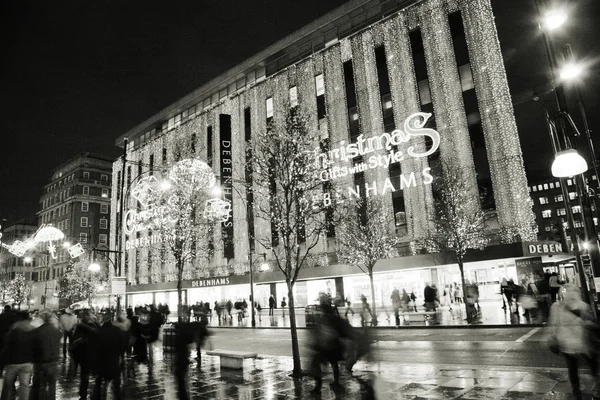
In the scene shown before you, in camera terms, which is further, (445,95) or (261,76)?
(261,76)

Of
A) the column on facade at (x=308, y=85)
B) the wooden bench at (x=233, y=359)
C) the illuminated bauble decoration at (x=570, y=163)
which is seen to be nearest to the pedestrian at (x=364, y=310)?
the wooden bench at (x=233, y=359)

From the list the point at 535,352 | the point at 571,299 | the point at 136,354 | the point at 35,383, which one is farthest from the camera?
the point at 136,354

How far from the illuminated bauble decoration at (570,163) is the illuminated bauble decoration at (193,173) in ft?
47.7

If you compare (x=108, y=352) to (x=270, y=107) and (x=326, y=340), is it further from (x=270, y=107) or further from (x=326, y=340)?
(x=270, y=107)

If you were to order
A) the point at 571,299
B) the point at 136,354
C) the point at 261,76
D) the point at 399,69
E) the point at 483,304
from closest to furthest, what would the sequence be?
the point at 571,299, the point at 136,354, the point at 483,304, the point at 399,69, the point at 261,76

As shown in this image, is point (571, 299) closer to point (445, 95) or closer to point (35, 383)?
point (35, 383)

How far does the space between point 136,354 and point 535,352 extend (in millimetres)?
12358

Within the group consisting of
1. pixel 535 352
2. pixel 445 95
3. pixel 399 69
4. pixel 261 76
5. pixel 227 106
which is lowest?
pixel 535 352

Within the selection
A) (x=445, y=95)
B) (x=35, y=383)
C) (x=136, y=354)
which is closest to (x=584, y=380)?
(x=35, y=383)

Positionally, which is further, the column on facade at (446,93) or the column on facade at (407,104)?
the column on facade at (407,104)

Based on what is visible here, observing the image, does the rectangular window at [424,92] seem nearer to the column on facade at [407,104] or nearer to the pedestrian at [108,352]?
the column on facade at [407,104]

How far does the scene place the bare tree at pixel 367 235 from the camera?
91.2 feet

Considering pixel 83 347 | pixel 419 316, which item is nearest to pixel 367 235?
pixel 419 316

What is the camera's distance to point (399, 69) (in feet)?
115
